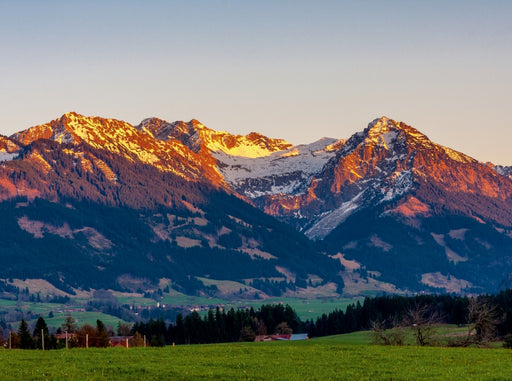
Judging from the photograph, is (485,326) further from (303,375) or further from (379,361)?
(303,375)

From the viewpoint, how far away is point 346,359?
104 m

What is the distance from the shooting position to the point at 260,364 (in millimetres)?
98562

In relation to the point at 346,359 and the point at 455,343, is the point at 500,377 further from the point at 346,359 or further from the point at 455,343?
the point at 455,343

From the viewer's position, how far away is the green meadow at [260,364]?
87.8m

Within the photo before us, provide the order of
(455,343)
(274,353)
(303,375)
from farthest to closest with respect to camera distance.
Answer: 1. (455,343)
2. (274,353)
3. (303,375)

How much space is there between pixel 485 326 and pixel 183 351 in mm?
63525

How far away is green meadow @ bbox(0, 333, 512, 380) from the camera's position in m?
87.8

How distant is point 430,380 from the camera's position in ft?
279

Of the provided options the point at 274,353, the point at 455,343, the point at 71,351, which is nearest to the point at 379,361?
the point at 274,353

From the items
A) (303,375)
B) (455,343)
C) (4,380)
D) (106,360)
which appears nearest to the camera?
(4,380)

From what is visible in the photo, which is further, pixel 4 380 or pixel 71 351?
pixel 71 351

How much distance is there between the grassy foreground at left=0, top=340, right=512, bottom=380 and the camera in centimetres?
8781

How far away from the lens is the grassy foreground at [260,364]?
8781cm

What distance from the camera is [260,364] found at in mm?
98562
